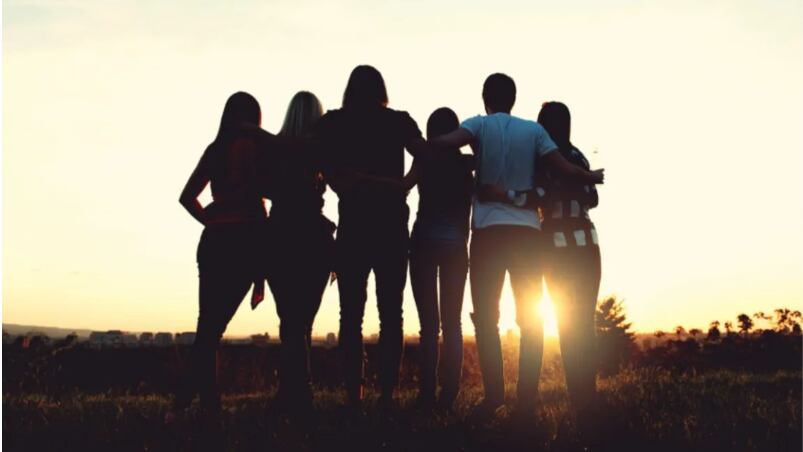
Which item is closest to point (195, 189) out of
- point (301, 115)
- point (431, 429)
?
point (301, 115)

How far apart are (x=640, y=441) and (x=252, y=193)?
Result: 3.07m

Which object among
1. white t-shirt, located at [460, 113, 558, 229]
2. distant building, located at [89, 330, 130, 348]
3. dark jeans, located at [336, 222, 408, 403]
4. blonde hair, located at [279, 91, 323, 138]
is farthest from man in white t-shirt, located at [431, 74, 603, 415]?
distant building, located at [89, 330, 130, 348]

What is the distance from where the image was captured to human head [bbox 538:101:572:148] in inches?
220

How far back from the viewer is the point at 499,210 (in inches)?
207

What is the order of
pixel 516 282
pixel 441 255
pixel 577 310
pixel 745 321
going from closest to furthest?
pixel 577 310 → pixel 516 282 → pixel 441 255 → pixel 745 321

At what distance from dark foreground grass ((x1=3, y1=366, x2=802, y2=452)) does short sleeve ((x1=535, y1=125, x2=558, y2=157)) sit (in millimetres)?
1860

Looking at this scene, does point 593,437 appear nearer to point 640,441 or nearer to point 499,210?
point 640,441

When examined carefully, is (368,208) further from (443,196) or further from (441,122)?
(441,122)

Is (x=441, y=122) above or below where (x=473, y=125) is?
above

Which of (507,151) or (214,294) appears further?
(507,151)

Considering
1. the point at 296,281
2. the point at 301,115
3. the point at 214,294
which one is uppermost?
the point at 301,115

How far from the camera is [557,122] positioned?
221 inches

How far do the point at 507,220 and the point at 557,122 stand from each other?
0.95 m

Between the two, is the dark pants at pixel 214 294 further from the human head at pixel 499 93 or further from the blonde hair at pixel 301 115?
the human head at pixel 499 93
